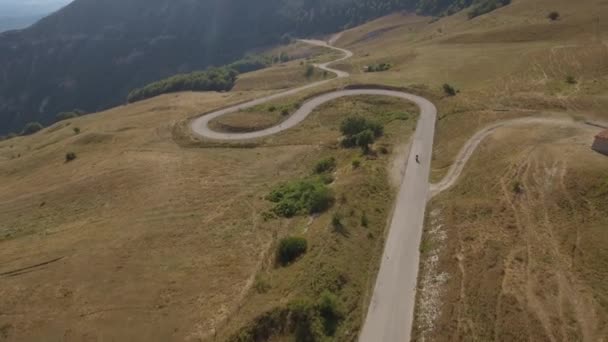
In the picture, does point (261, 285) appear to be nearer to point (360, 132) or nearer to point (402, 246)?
point (402, 246)

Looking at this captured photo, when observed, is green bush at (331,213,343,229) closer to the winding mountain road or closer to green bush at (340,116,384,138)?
the winding mountain road

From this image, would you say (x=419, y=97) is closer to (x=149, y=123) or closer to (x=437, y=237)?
(x=437, y=237)

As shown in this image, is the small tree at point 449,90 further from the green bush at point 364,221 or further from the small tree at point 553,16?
the small tree at point 553,16

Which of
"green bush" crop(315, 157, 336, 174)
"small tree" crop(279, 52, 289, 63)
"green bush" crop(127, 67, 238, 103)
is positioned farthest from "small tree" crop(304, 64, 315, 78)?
"small tree" crop(279, 52, 289, 63)

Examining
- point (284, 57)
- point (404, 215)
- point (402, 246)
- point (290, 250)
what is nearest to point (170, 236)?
point (290, 250)

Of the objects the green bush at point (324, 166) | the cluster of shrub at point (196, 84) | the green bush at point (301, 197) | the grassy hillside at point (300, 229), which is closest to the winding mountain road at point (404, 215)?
the grassy hillside at point (300, 229)

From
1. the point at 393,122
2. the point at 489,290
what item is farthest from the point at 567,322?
the point at 393,122
